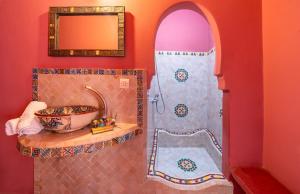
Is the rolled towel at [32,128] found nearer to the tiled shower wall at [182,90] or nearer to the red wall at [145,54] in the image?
the red wall at [145,54]

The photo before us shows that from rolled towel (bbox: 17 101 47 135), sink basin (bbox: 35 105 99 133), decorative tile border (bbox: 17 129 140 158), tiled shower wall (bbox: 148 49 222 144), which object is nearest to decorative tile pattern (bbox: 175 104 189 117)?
tiled shower wall (bbox: 148 49 222 144)

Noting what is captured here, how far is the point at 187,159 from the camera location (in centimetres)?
238

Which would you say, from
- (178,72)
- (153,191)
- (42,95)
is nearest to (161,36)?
(178,72)

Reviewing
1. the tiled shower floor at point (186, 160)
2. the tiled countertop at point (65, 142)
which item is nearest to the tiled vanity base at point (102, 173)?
the tiled shower floor at point (186, 160)

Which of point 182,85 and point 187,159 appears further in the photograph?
point 182,85

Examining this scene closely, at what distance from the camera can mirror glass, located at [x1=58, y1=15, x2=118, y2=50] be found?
160cm

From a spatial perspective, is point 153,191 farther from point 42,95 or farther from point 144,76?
point 42,95

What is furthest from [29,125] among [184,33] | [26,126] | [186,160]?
[184,33]

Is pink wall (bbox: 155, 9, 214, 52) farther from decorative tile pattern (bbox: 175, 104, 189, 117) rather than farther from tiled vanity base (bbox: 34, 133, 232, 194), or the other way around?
tiled vanity base (bbox: 34, 133, 232, 194)

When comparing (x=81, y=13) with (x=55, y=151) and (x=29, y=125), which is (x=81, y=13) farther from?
(x=55, y=151)

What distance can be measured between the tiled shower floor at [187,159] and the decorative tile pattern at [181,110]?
0.50 metres

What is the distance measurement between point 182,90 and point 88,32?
5.63ft

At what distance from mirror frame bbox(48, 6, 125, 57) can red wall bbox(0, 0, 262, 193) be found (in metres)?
0.05

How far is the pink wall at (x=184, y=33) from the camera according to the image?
2832 mm
